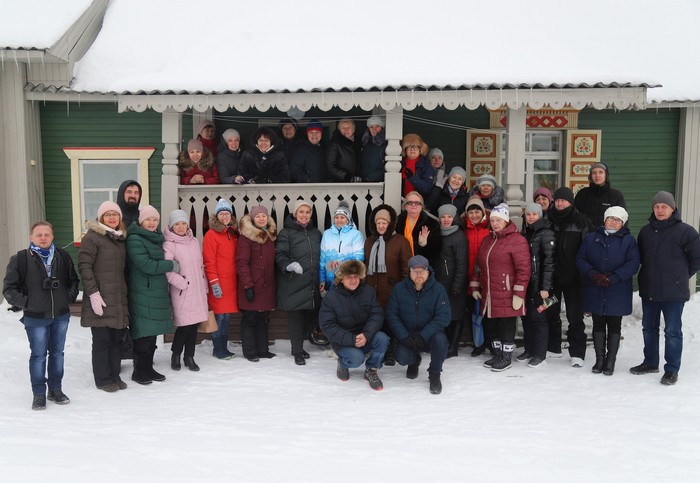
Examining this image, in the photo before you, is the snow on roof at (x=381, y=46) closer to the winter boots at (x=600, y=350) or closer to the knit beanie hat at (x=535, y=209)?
the knit beanie hat at (x=535, y=209)

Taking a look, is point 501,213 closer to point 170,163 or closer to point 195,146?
point 195,146

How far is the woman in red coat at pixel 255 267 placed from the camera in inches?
256

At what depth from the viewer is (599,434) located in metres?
4.85

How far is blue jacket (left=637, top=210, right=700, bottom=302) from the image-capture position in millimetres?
5844

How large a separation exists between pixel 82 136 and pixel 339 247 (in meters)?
5.21

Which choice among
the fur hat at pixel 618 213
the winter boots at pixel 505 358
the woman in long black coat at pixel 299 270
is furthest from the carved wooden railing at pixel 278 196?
the fur hat at pixel 618 213

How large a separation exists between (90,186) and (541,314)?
6876 mm

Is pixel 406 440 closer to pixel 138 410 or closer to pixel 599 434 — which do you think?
pixel 599 434

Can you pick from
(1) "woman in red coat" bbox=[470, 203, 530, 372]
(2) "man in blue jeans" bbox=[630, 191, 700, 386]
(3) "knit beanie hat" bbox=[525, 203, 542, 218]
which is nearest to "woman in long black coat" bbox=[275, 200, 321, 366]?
(1) "woman in red coat" bbox=[470, 203, 530, 372]

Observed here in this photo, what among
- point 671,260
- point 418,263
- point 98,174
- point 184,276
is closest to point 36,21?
point 98,174

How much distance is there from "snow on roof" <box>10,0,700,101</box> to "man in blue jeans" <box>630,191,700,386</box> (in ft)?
5.43

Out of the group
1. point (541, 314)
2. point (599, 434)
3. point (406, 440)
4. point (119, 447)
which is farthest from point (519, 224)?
point (119, 447)

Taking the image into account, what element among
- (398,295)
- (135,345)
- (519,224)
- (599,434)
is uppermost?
(519,224)

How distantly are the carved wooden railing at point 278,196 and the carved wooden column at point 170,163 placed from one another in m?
0.11
